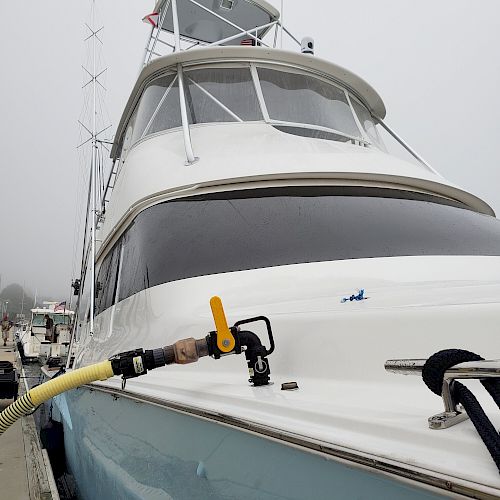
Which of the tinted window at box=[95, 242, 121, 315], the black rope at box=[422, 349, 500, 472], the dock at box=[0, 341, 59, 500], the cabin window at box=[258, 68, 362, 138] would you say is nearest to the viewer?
the black rope at box=[422, 349, 500, 472]

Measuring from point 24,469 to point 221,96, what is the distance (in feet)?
13.5

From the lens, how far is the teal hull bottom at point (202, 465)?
0.91 metres

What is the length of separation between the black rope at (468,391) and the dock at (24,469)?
4.10 metres

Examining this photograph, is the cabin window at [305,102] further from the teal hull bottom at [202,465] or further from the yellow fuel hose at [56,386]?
the yellow fuel hose at [56,386]

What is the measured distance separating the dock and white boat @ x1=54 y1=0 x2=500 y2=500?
719 mm

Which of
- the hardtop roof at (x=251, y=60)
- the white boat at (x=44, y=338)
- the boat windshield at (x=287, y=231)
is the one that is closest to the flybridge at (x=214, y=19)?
the hardtop roof at (x=251, y=60)

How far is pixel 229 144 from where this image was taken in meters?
3.44

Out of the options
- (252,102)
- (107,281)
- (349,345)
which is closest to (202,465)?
(349,345)

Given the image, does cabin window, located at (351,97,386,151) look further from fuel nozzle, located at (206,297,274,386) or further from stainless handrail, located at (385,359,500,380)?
stainless handrail, located at (385,359,500,380)

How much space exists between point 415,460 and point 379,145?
4127 mm

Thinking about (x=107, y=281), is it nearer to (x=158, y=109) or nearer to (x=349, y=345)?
(x=158, y=109)

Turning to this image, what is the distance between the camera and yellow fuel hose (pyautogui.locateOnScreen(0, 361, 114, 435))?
1.66 metres

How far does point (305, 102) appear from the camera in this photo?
421 cm

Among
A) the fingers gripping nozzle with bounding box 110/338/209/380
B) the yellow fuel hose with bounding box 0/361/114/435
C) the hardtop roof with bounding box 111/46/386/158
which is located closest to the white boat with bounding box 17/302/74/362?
the hardtop roof with bounding box 111/46/386/158
